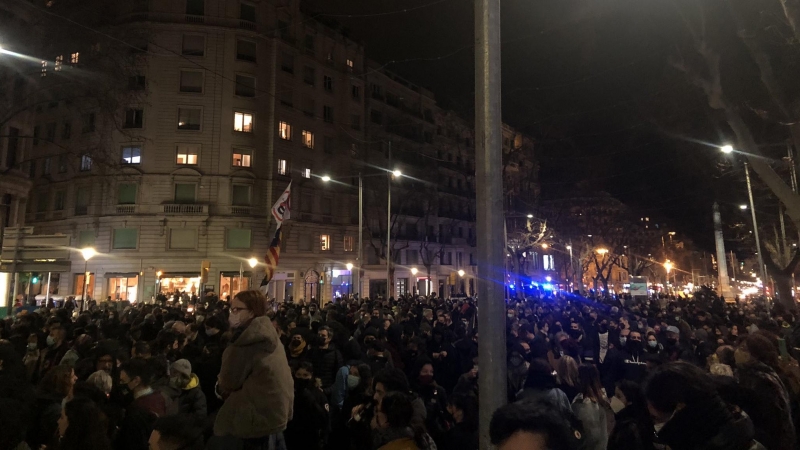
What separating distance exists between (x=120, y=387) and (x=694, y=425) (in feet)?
16.4

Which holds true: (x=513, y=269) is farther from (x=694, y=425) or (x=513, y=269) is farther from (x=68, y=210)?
(x=694, y=425)

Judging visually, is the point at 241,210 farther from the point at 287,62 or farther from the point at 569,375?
the point at 569,375

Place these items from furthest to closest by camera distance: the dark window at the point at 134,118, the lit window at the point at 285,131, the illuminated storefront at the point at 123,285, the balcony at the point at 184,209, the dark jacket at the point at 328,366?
the lit window at the point at 285,131 < the dark window at the point at 134,118 < the balcony at the point at 184,209 < the illuminated storefront at the point at 123,285 < the dark jacket at the point at 328,366

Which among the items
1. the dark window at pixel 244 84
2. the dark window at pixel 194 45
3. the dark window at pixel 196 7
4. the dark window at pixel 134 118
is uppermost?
the dark window at pixel 196 7

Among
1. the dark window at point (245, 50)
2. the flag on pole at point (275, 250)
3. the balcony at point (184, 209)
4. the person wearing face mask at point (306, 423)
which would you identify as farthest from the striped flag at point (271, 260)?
the dark window at point (245, 50)

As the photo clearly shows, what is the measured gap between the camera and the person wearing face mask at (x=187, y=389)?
4770mm

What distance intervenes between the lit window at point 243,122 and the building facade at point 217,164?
3.3 inches

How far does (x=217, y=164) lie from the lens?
3619 cm

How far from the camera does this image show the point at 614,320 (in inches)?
516

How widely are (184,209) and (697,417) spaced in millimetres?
36472

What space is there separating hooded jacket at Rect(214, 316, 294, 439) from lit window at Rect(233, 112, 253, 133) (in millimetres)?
36695

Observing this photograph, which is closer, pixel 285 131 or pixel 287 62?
pixel 285 131

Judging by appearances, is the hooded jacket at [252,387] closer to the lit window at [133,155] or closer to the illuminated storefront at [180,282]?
the illuminated storefront at [180,282]

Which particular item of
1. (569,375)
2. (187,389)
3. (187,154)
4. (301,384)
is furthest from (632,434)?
(187,154)
